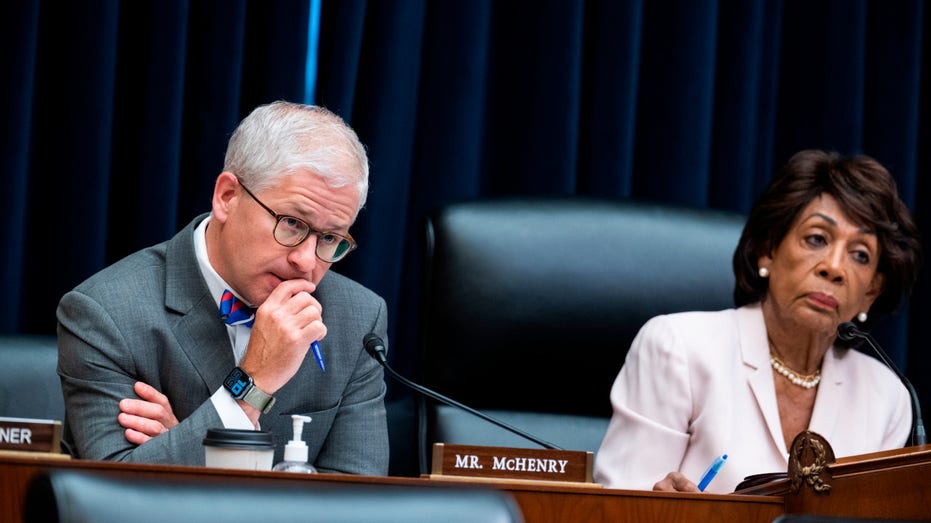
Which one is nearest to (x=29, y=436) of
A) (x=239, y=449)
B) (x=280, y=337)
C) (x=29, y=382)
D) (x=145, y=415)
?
(x=239, y=449)

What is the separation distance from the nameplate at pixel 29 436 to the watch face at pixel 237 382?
42cm

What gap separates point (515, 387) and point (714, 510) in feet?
3.31

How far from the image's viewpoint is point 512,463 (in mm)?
1633

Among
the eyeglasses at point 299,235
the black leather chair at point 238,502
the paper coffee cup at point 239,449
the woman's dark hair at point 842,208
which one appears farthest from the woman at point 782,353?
the black leather chair at point 238,502

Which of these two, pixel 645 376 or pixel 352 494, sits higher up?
pixel 352 494

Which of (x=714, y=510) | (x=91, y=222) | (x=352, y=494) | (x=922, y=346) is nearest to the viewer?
(x=352, y=494)

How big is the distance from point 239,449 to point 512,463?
35 centimetres

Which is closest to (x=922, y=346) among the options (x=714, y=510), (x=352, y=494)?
(x=714, y=510)

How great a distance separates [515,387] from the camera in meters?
2.60

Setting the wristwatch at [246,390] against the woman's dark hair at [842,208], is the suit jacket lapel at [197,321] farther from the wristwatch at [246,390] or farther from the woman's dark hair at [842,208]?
the woman's dark hair at [842,208]

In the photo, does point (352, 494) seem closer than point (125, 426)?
Yes

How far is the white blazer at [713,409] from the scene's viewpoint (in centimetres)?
241

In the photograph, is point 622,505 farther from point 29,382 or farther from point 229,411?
point 29,382

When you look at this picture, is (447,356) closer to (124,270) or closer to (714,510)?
(124,270)
